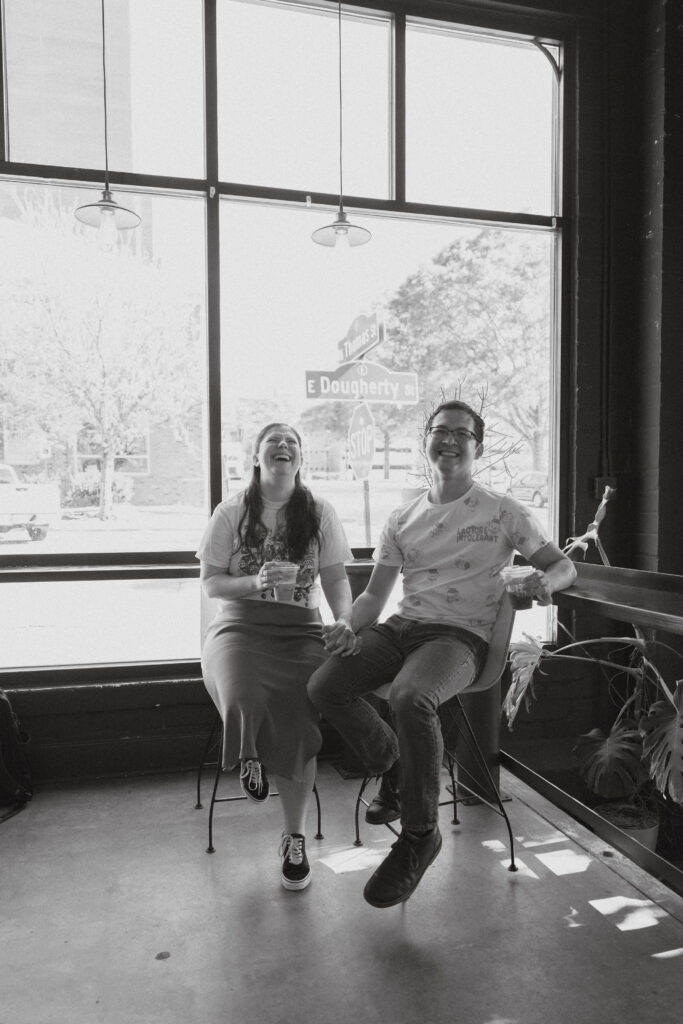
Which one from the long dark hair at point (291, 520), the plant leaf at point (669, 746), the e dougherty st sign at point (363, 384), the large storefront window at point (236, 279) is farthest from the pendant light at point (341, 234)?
the plant leaf at point (669, 746)

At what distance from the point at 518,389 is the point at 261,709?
7.20 feet

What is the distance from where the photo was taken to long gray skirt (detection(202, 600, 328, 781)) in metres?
2.25

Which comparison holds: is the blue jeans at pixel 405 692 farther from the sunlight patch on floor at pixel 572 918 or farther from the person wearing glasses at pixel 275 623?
the sunlight patch on floor at pixel 572 918

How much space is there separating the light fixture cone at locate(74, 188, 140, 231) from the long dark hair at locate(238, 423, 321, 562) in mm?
1025

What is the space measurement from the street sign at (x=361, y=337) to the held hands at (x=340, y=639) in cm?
157

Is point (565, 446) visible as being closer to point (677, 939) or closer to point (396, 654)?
point (396, 654)

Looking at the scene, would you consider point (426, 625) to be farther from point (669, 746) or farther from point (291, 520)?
point (669, 746)

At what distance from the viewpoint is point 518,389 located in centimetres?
367

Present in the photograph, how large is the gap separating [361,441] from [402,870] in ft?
6.55

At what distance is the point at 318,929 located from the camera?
2.05 meters

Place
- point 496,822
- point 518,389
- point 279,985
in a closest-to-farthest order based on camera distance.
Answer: point 279,985, point 496,822, point 518,389

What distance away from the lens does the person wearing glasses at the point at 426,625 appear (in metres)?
2.05

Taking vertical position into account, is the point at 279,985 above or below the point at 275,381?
below

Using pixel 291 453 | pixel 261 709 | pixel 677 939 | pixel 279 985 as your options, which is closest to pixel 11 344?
pixel 291 453
